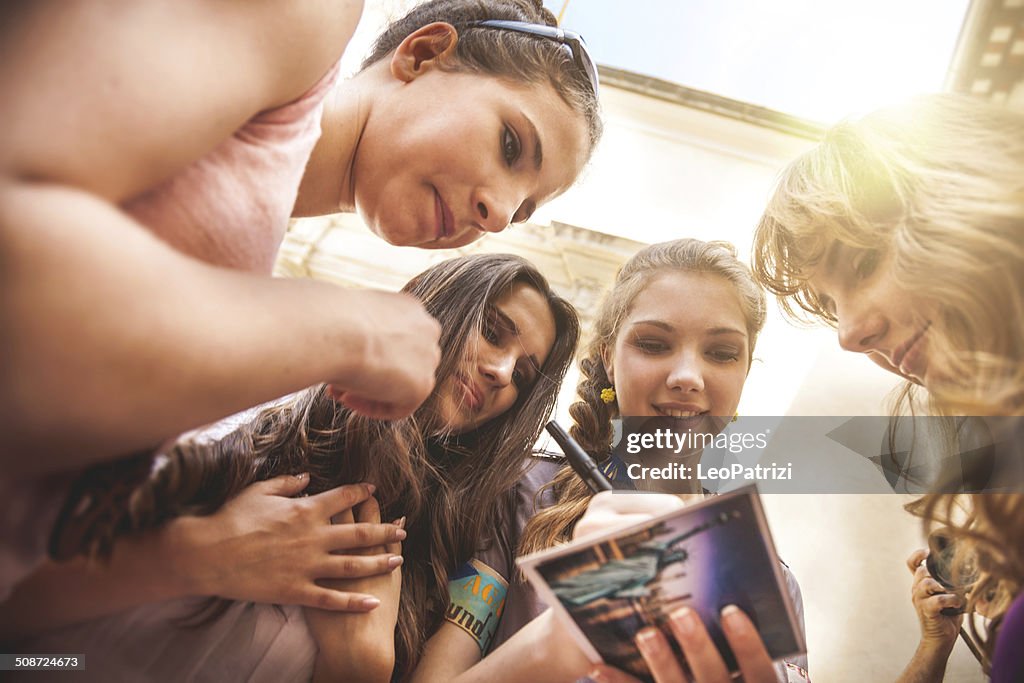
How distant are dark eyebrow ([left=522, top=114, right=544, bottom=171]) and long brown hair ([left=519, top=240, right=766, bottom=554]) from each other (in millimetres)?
521

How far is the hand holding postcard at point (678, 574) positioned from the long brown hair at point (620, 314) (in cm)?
49

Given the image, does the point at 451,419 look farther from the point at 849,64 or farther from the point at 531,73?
the point at 849,64

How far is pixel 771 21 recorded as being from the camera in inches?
76.2

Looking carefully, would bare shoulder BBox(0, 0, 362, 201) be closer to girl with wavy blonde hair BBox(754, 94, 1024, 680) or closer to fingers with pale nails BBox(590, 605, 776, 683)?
fingers with pale nails BBox(590, 605, 776, 683)

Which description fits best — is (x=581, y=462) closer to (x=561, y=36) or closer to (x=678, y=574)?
(x=678, y=574)

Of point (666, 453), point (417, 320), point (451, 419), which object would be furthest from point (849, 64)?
point (417, 320)

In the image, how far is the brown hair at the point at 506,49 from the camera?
95 centimetres

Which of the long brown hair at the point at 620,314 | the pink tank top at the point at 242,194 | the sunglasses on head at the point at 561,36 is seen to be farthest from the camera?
the long brown hair at the point at 620,314

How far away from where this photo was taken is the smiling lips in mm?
938

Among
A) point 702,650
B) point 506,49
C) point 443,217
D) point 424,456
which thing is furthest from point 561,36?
point 702,650

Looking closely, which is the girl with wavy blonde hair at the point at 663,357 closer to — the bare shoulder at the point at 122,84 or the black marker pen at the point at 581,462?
the black marker pen at the point at 581,462

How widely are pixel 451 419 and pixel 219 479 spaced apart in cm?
40

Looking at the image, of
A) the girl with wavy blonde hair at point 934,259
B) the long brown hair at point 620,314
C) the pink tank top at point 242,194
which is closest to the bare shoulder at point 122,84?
the pink tank top at point 242,194

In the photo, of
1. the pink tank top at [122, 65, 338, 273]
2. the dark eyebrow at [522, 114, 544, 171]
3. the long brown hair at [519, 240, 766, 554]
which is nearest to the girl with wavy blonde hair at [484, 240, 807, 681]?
the long brown hair at [519, 240, 766, 554]
